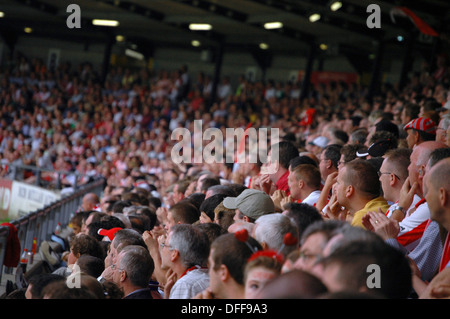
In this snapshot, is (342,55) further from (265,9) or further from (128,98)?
(128,98)

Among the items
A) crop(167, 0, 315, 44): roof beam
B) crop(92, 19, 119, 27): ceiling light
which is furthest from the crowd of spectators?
crop(92, 19, 119, 27): ceiling light

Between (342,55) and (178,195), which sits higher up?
(342,55)

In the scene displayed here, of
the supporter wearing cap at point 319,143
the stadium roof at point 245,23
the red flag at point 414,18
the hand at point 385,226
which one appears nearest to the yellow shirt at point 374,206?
the hand at point 385,226

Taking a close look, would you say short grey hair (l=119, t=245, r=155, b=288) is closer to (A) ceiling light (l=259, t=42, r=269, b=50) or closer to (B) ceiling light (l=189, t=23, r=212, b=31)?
(B) ceiling light (l=189, t=23, r=212, b=31)

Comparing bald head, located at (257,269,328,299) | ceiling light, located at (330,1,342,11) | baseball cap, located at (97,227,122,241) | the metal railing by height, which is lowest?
the metal railing

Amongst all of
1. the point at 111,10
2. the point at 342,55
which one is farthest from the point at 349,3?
the point at 111,10

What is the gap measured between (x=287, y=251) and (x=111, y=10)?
15.2m

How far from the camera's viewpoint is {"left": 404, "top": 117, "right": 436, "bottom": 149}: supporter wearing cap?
15.5 feet

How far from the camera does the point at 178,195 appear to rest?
6137 millimetres

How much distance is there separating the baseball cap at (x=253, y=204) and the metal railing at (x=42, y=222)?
98.1 inches

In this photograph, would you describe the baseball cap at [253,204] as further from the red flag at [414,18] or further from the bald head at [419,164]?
the red flag at [414,18]

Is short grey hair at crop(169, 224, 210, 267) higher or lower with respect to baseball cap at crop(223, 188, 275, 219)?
lower
